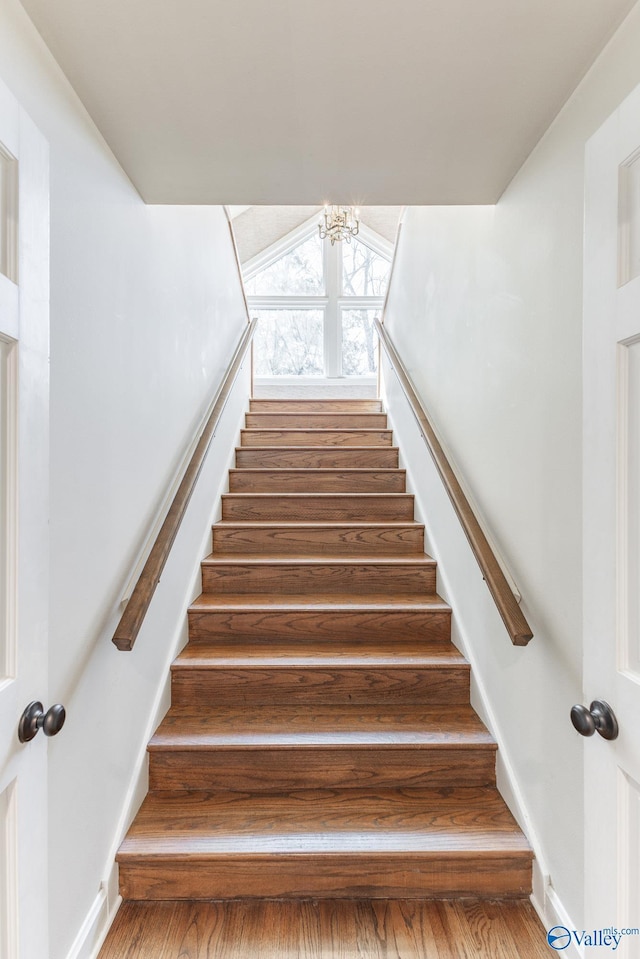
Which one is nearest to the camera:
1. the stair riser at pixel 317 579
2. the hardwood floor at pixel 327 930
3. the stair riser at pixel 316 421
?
the hardwood floor at pixel 327 930

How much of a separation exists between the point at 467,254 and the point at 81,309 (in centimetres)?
150

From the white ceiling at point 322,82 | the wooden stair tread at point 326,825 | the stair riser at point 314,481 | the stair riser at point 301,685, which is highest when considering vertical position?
the white ceiling at point 322,82

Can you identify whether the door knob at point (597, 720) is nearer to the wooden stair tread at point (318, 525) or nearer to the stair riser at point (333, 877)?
the stair riser at point (333, 877)

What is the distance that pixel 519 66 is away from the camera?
1.14 meters

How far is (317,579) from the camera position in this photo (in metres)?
2.44

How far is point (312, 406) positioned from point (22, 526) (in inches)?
133

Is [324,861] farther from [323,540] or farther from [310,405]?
[310,405]

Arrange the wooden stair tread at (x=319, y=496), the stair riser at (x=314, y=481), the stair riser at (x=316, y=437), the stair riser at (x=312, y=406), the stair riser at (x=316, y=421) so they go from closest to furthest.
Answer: the wooden stair tread at (x=319, y=496), the stair riser at (x=314, y=481), the stair riser at (x=316, y=437), the stair riser at (x=316, y=421), the stair riser at (x=312, y=406)

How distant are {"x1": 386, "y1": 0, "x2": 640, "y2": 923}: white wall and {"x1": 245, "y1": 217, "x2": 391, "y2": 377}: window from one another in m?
3.38

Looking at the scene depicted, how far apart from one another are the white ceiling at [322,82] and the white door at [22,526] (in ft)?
1.18

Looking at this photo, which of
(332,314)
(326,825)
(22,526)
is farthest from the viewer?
(332,314)

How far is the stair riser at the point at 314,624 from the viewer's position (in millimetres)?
2195

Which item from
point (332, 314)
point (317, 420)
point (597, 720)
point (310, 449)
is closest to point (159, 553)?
point (597, 720)

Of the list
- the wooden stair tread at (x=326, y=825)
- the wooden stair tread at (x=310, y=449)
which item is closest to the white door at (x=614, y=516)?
the wooden stair tread at (x=326, y=825)
